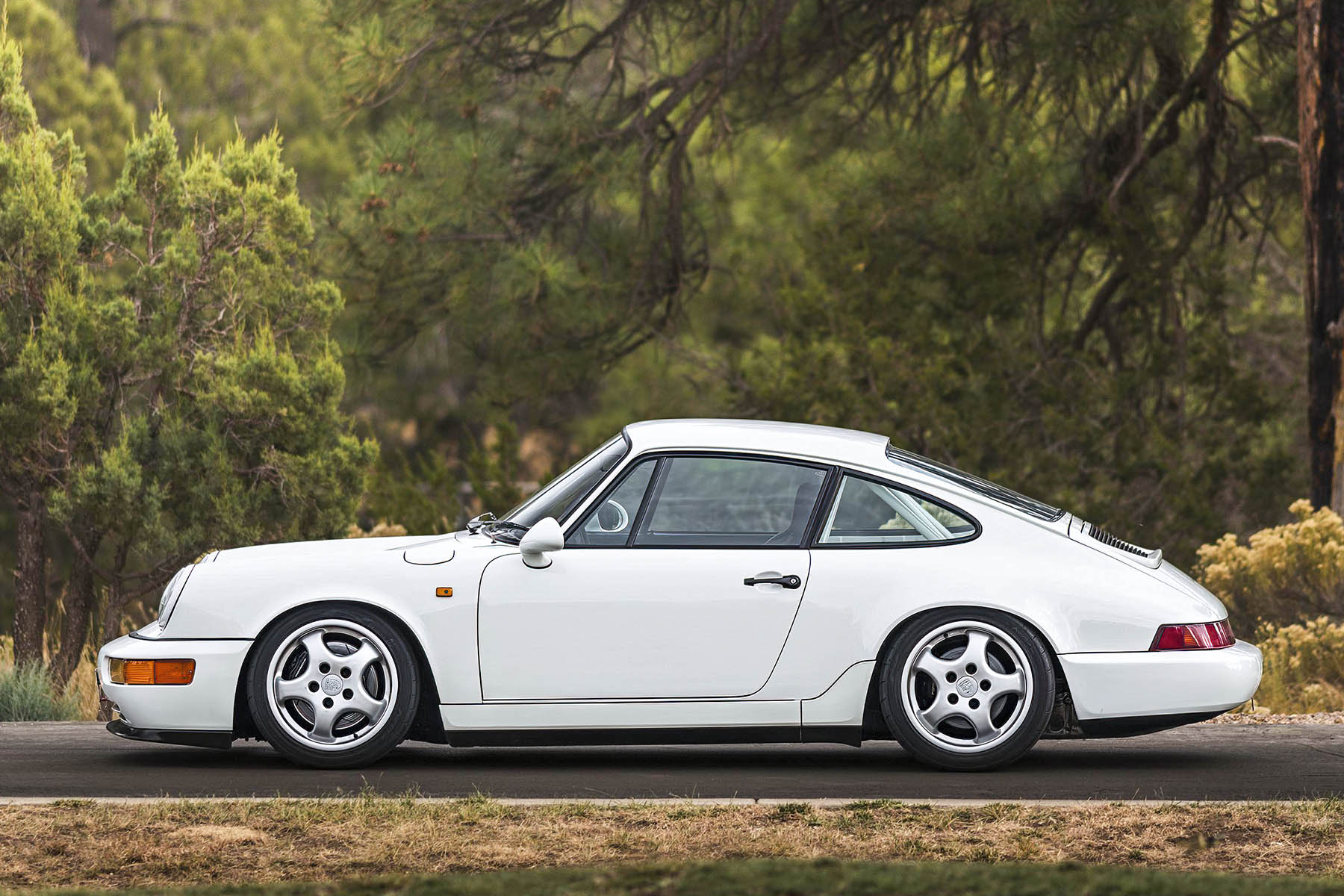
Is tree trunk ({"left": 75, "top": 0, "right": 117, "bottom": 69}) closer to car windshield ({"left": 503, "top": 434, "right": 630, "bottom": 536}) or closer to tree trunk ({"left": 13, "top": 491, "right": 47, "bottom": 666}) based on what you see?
tree trunk ({"left": 13, "top": 491, "right": 47, "bottom": 666})

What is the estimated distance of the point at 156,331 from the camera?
1156cm

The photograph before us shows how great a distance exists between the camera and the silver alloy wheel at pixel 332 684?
691cm

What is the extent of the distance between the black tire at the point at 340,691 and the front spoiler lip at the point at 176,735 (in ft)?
0.57

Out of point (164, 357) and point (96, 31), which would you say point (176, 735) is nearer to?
point (164, 357)

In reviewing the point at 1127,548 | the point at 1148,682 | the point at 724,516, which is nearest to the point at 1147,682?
the point at 1148,682

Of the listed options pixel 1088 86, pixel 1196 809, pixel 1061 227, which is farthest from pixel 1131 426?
pixel 1196 809

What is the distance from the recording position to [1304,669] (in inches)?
418

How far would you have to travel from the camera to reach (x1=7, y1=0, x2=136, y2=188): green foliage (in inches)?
1012

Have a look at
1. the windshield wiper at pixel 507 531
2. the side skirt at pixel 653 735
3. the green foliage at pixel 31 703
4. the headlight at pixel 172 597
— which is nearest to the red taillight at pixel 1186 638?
the side skirt at pixel 653 735

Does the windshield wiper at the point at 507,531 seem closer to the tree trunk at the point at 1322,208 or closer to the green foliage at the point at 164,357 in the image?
the green foliage at the point at 164,357

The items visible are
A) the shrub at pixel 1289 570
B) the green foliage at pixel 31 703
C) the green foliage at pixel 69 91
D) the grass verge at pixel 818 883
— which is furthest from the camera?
the green foliage at pixel 69 91

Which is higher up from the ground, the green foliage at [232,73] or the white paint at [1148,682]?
the green foliage at [232,73]

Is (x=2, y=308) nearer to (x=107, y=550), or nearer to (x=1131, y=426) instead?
(x=107, y=550)

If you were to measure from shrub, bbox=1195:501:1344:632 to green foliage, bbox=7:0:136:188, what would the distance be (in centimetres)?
1889
